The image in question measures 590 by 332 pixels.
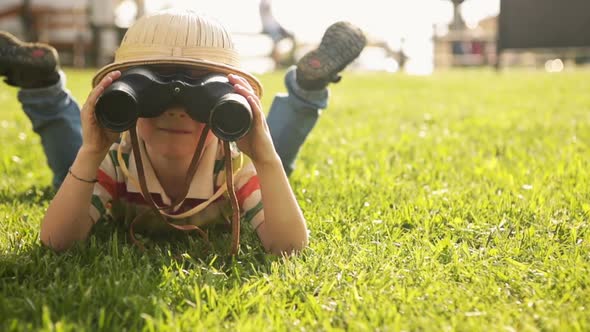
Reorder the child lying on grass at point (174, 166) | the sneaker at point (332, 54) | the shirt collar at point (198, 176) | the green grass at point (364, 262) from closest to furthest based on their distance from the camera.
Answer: the green grass at point (364, 262) → the child lying on grass at point (174, 166) → the shirt collar at point (198, 176) → the sneaker at point (332, 54)

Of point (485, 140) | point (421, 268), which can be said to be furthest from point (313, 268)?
point (485, 140)

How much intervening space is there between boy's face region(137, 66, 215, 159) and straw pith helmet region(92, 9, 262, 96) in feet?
0.19

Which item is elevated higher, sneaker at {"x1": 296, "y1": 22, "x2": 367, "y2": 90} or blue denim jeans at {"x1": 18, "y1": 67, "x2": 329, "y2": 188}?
sneaker at {"x1": 296, "y1": 22, "x2": 367, "y2": 90}

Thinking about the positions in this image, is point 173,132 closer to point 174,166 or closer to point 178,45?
point 174,166

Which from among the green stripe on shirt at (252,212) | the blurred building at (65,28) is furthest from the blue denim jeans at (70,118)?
the blurred building at (65,28)

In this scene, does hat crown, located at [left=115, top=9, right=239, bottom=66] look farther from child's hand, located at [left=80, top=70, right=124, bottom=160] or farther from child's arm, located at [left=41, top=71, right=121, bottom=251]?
child's arm, located at [left=41, top=71, right=121, bottom=251]

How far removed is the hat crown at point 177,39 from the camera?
7.06ft

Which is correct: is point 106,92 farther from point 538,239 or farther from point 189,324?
point 538,239

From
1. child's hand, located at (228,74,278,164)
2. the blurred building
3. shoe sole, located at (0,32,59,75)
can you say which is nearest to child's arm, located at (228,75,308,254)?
child's hand, located at (228,74,278,164)

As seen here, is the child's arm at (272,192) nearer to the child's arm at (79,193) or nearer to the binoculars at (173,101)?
the binoculars at (173,101)

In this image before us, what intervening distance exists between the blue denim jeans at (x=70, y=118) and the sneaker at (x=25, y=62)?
0.07 m

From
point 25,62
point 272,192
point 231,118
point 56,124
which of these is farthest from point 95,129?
point 56,124

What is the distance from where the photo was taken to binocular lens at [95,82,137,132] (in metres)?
1.91

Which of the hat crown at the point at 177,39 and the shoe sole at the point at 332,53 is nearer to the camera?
the hat crown at the point at 177,39
